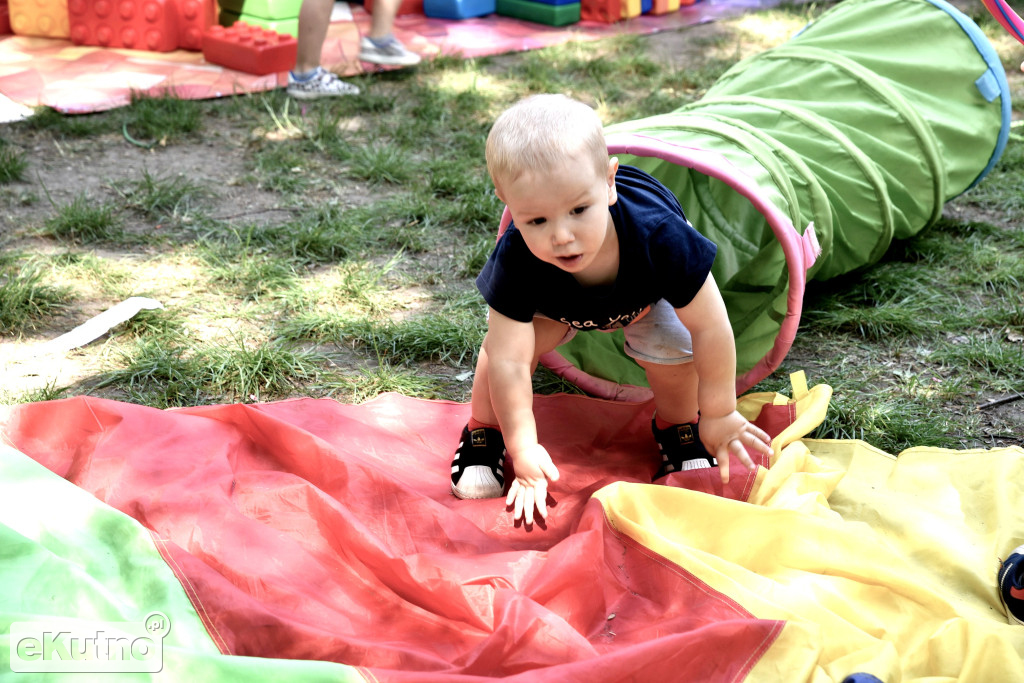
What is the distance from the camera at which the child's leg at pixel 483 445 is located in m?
2.14

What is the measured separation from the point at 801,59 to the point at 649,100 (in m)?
1.52

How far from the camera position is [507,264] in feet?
6.46

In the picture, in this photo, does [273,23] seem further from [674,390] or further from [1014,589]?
[1014,589]

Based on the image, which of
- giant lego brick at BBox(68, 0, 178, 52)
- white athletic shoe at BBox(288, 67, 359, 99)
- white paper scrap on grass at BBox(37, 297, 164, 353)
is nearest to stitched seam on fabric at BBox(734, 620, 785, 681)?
white paper scrap on grass at BBox(37, 297, 164, 353)

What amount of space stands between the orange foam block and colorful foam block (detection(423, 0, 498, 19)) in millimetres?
1287

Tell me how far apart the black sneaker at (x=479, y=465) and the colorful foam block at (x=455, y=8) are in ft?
14.0

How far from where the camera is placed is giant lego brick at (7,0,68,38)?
5.09 meters

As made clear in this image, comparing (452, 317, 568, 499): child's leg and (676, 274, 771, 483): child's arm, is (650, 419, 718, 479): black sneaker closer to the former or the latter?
(676, 274, 771, 483): child's arm

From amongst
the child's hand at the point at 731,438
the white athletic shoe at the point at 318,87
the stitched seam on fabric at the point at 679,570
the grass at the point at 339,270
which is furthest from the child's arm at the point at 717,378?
the white athletic shoe at the point at 318,87

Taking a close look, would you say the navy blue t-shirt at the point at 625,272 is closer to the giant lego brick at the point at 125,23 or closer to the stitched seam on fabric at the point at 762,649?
the stitched seam on fabric at the point at 762,649

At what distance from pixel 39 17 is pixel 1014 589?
208 inches

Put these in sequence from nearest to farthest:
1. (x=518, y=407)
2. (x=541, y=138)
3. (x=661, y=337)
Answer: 1. (x=541, y=138)
2. (x=518, y=407)
3. (x=661, y=337)

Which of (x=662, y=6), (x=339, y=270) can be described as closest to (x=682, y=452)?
(x=339, y=270)

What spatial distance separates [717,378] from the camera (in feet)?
6.56
